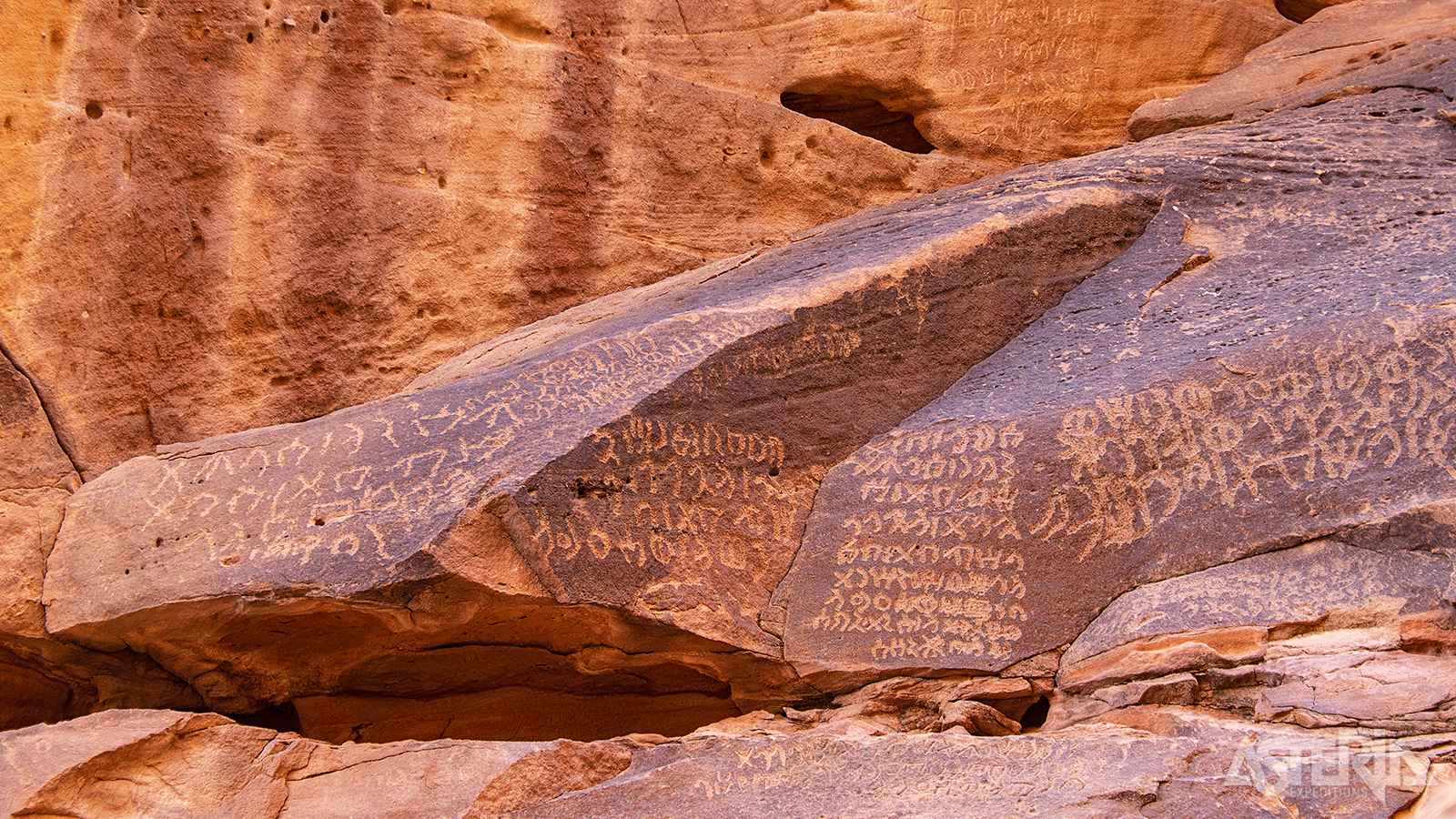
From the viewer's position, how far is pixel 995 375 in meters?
3.76

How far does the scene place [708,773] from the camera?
113 inches

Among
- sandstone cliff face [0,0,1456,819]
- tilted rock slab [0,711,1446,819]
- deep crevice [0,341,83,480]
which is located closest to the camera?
tilted rock slab [0,711,1446,819]

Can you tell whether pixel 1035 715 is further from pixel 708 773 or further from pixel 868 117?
pixel 868 117

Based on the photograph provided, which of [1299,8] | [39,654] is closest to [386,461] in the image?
[39,654]

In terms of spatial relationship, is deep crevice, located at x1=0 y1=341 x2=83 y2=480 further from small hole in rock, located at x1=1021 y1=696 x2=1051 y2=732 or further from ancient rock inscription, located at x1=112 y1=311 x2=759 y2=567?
small hole in rock, located at x1=1021 y1=696 x2=1051 y2=732

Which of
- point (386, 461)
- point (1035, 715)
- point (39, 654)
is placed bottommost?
point (1035, 715)

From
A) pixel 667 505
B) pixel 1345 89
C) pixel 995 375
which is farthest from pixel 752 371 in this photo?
pixel 1345 89

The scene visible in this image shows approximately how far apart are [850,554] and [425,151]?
271 centimetres

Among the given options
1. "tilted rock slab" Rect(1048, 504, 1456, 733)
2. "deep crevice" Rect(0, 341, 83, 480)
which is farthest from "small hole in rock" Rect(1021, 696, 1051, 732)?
"deep crevice" Rect(0, 341, 83, 480)

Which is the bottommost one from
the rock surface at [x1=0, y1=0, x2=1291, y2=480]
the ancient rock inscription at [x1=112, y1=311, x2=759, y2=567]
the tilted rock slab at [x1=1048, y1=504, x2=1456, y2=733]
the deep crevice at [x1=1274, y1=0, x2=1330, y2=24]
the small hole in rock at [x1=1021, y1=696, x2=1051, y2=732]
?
the small hole in rock at [x1=1021, y1=696, x2=1051, y2=732]

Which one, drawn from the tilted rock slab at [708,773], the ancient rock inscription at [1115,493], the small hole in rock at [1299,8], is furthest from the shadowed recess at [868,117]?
the tilted rock slab at [708,773]

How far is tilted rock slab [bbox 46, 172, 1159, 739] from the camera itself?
317cm

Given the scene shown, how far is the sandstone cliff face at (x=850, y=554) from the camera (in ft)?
9.14

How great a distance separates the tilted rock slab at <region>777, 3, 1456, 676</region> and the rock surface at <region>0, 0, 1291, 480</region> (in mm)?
1979
